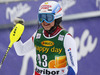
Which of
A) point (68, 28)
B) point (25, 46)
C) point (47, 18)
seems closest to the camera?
point (47, 18)

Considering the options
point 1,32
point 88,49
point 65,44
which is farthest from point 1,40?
point 88,49

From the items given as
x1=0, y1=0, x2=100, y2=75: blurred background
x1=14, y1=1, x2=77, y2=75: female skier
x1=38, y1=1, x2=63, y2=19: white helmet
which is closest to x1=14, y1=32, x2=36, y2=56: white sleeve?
x1=14, y1=1, x2=77, y2=75: female skier

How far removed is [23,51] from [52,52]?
373 millimetres

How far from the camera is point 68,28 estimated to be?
4.38m

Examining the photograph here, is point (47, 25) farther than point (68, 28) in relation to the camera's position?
No

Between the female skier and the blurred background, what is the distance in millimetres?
752

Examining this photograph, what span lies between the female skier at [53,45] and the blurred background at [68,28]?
2.47 ft

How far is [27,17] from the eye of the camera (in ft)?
12.1

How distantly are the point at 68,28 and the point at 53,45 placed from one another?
1732mm

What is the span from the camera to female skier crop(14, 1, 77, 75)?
262cm

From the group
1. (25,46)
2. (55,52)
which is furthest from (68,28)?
(55,52)

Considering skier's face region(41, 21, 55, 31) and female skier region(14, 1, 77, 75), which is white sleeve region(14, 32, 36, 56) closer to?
female skier region(14, 1, 77, 75)

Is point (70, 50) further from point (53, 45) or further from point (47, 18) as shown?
point (47, 18)

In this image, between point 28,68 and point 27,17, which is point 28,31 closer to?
point 27,17
